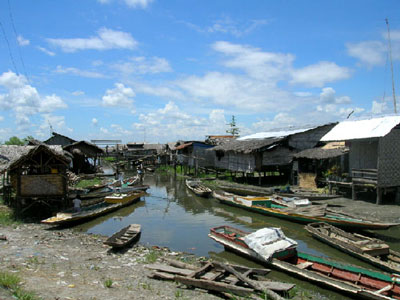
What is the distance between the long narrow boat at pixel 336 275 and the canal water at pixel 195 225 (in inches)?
12.3

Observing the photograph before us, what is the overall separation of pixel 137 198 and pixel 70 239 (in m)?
9.83

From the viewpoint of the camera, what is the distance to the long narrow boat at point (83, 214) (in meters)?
14.5

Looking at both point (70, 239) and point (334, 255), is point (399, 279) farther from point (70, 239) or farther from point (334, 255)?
point (70, 239)

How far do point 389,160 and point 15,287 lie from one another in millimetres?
17186

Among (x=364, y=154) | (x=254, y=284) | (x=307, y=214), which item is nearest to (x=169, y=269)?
(x=254, y=284)

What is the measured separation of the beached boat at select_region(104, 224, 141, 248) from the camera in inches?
443

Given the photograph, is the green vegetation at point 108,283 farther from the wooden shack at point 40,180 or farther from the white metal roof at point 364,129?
the white metal roof at point 364,129

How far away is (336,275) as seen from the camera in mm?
8602

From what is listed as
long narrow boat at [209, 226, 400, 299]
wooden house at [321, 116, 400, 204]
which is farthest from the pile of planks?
wooden house at [321, 116, 400, 204]

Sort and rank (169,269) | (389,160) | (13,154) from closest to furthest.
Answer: (169,269) < (389,160) < (13,154)

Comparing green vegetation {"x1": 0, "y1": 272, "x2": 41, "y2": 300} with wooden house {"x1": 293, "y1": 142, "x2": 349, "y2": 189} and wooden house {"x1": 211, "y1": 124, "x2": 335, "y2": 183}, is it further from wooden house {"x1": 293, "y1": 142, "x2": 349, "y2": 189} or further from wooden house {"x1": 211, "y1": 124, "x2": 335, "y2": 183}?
wooden house {"x1": 211, "y1": 124, "x2": 335, "y2": 183}

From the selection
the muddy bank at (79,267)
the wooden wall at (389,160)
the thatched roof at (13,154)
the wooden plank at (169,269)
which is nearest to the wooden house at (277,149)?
the wooden wall at (389,160)

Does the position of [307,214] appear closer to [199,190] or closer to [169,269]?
[169,269]

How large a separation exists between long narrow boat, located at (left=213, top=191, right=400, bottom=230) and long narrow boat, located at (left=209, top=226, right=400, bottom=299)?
3892 mm
